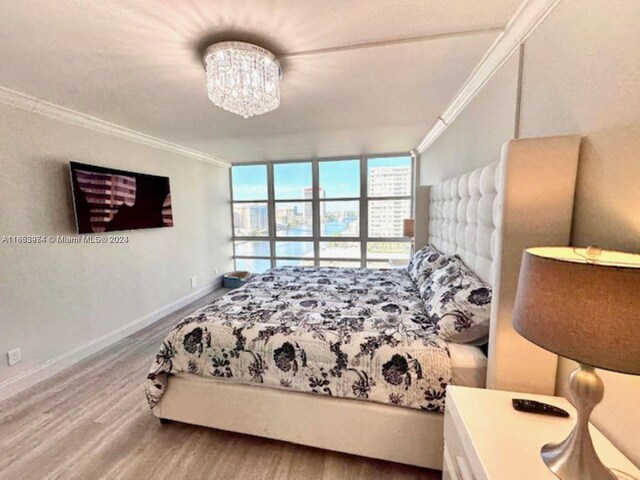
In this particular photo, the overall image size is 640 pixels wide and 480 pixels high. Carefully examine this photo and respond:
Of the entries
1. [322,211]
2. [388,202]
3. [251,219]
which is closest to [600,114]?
[388,202]

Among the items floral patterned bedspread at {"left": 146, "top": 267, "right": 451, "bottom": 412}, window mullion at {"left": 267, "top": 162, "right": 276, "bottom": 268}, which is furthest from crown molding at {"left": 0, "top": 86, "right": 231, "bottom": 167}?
floral patterned bedspread at {"left": 146, "top": 267, "right": 451, "bottom": 412}

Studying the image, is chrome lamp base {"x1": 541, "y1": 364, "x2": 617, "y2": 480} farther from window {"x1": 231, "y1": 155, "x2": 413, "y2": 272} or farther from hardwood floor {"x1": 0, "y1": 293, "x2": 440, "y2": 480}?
window {"x1": 231, "y1": 155, "x2": 413, "y2": 272}

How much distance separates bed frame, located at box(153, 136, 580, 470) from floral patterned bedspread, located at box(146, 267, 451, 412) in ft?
0.31

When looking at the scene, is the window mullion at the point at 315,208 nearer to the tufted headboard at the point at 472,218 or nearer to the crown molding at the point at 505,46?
the tufted headboard at the point at 472,218

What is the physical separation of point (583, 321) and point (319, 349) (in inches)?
45.9

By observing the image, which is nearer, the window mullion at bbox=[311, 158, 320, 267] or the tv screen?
the tv screen

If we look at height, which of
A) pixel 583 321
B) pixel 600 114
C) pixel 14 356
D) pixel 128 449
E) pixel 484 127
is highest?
pixel 484 127

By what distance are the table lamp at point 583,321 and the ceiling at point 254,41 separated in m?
1.30

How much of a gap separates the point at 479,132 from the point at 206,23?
1.84 meters

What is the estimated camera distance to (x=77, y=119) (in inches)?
102

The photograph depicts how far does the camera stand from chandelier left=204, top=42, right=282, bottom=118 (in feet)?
5.02

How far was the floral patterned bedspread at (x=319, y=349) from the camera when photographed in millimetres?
1430

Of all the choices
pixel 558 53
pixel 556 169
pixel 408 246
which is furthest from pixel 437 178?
pixel 556 169

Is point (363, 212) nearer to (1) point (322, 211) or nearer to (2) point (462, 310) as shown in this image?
(1) point (322, 211)
